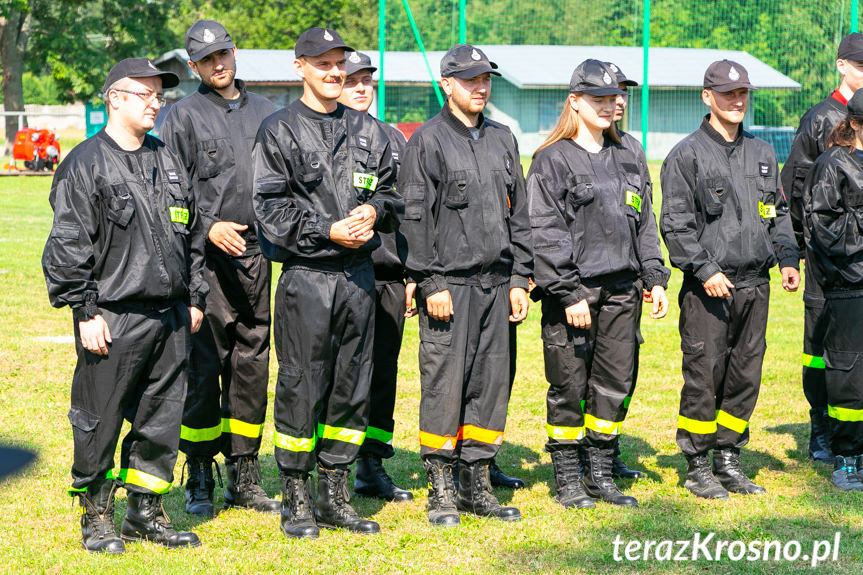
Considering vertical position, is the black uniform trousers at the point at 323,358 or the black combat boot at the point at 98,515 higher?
the black uniform trousers at the point at 323,358

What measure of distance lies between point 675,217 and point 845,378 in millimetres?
1460

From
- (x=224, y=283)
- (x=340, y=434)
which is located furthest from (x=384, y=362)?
(x=224, y=283)

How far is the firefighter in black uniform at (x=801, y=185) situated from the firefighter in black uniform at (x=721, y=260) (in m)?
0.93

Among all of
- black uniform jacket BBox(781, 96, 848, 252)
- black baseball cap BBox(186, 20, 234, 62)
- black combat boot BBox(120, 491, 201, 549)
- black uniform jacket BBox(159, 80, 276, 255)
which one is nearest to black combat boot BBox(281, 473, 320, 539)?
black combat boot BBox(120, 491, 201, 549)

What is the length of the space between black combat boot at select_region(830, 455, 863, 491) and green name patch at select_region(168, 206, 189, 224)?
420 centimetres

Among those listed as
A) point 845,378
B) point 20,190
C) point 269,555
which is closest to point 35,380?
point 269,555

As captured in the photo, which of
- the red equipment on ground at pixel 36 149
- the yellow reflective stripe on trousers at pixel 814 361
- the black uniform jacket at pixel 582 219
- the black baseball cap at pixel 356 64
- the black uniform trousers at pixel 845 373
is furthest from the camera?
the red equipment on ground at pixel 36 149

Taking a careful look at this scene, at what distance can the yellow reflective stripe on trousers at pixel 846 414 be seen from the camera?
21.6ft

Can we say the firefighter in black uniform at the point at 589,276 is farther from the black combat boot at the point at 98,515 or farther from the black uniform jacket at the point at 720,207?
the black combat boot at the point at 98,515

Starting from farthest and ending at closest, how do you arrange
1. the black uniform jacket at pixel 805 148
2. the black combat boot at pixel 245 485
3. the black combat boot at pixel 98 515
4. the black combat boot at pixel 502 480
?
1. the black uniform jacket at pixel 805 148
2. the black combat boot at pixel 502 480
3. the black combat boot at pixel 245 485
4. the black combat boot at pixel 98 515

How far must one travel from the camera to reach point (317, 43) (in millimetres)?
5520

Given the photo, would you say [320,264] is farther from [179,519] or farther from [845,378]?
[845,378]

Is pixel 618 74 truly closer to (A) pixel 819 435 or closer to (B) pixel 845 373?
(B) pixel 845 373

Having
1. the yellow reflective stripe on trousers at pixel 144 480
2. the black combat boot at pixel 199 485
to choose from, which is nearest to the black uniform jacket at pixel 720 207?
the black combat boot at pixel 199 485
